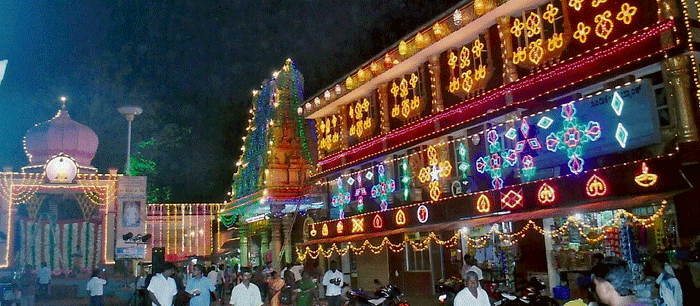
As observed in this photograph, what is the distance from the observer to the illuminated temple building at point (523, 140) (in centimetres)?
1267

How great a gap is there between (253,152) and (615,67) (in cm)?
2552

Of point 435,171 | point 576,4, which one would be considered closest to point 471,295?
point 576,4

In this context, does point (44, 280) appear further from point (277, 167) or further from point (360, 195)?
point (360, 195)

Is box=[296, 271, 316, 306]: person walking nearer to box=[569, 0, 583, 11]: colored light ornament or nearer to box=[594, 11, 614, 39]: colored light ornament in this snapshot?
box=[594, 11, 614, 39]: colored light ornament

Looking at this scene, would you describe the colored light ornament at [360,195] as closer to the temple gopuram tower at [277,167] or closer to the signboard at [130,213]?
the temple gopuram tower at [277,167]

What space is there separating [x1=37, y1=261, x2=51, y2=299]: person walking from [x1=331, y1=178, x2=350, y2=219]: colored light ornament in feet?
41.6

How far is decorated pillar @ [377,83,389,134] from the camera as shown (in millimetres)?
23438

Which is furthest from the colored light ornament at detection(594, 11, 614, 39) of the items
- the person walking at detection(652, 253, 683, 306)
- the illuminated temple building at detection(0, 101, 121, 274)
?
the illuminated temple building at detection(0, 101, 121, 274)

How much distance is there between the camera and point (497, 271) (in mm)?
19578

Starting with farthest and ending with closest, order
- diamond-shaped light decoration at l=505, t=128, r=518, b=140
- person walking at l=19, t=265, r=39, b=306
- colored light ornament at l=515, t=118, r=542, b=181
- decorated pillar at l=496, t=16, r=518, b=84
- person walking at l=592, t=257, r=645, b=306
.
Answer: person walking at l=19, t=265, r=39, b=306 → decorated pillar at l=496, t=16, r=518, b=84 → diamond-shaped light decoration at l=505, t=128, r=518, b=140 → colored light ornament at l=515, t=118, r=542, b=181 → person walking at l=592, t=257, r=645, b=306

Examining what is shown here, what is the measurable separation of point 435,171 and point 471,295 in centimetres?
1267

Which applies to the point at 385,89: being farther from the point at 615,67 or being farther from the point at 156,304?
the point at 156,304

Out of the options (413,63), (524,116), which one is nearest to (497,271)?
(524,116)

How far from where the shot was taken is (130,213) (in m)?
31.5
